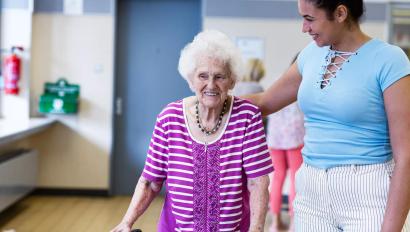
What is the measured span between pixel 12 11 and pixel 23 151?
134 cm

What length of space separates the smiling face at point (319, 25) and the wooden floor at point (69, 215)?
119 inches

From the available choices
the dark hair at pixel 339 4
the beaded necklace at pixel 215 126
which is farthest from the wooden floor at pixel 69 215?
the dark hair at pixel 339 4

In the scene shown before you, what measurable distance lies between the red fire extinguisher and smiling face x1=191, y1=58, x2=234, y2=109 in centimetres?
376

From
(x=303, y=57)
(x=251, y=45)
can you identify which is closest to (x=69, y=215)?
(x=251, y=45)

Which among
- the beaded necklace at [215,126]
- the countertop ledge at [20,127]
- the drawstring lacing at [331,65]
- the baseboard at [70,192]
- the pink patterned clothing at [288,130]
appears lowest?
the baseboard at [70,192]

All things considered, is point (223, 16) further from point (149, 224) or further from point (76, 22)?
point (149, 224)

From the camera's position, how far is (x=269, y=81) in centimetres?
498

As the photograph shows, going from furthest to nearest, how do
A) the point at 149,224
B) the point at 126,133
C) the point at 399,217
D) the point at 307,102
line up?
the point at 126,133 < the point at 149,224 < the point at 307,102 < the point at 399,217

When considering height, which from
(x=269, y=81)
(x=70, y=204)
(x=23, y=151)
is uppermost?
(x=269, y=81)

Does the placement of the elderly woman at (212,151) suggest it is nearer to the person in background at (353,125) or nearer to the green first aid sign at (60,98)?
the person in background at (353,125)

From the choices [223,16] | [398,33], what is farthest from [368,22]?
[223,16]

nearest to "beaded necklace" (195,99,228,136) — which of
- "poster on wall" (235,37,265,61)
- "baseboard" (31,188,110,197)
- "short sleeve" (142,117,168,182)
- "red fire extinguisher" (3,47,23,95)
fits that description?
"short sleeve" (142,117,168,182)

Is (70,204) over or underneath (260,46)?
underneath

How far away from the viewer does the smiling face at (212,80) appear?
1581 mm
